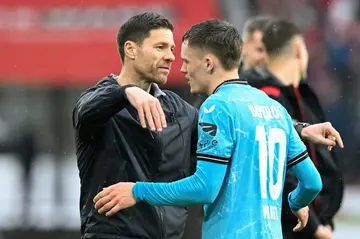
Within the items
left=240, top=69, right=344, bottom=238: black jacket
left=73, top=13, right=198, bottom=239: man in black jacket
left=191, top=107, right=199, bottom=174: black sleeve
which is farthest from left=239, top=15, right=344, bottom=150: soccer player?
left=73, top=13, right=198, bottom=239: man in black jacket

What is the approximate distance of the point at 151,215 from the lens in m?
4.96

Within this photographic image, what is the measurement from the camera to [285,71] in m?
6.32

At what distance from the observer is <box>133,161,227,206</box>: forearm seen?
4.42 metres

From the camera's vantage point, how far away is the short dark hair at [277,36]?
A: 21.0ft

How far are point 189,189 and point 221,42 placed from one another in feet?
2.32

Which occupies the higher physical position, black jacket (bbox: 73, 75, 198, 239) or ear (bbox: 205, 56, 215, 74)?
ear (bbox: 205, 56, 215, 74)

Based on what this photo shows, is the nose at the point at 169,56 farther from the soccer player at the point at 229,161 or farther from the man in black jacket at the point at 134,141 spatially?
the soccer player at the point at 229,161

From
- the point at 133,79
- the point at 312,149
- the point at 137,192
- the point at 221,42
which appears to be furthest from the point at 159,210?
the point at 312,149

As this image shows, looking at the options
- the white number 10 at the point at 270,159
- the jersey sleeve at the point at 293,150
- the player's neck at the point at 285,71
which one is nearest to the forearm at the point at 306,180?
the jersey sleeve at the point at 293,150

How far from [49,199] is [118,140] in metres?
8.28

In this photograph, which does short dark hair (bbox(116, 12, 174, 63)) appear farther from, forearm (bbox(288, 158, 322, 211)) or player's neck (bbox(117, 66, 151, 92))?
forearm (bbox(288, 158, 322, 211))

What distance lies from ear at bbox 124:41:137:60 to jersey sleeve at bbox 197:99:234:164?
84 cm

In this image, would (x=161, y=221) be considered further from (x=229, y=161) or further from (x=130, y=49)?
(x=130, y=49)

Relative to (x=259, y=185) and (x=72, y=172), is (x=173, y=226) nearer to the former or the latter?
(x=259, y=185)
